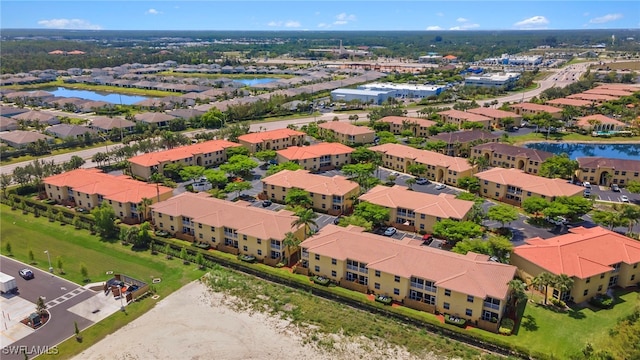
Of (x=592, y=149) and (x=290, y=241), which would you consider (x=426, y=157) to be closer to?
(x=290, y=241)

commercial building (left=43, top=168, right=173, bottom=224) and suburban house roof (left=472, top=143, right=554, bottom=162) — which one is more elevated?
suburban house roof (left=472, top=143, right=554, bottom=162)

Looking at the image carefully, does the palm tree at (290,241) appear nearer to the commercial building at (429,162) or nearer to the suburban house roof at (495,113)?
the commercial building at (429,162)

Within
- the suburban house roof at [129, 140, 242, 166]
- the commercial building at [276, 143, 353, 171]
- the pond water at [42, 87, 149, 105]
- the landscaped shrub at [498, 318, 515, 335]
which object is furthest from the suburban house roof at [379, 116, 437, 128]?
the pond water at [42, 87, 149, 105]

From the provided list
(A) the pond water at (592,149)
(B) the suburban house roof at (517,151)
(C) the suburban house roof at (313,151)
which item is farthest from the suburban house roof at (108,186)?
(A) the pond water at (592,149)

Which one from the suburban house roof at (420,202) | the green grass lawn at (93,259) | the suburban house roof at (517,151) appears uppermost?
the suburban house roof at (517,151)

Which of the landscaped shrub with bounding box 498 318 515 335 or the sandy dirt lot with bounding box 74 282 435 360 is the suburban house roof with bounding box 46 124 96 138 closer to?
the sandy dirt lot with bounding box 74 282 435 360

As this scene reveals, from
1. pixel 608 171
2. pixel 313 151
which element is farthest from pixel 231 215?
pixel 608 171

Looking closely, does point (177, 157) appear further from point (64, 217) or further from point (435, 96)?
point (435, 96)
